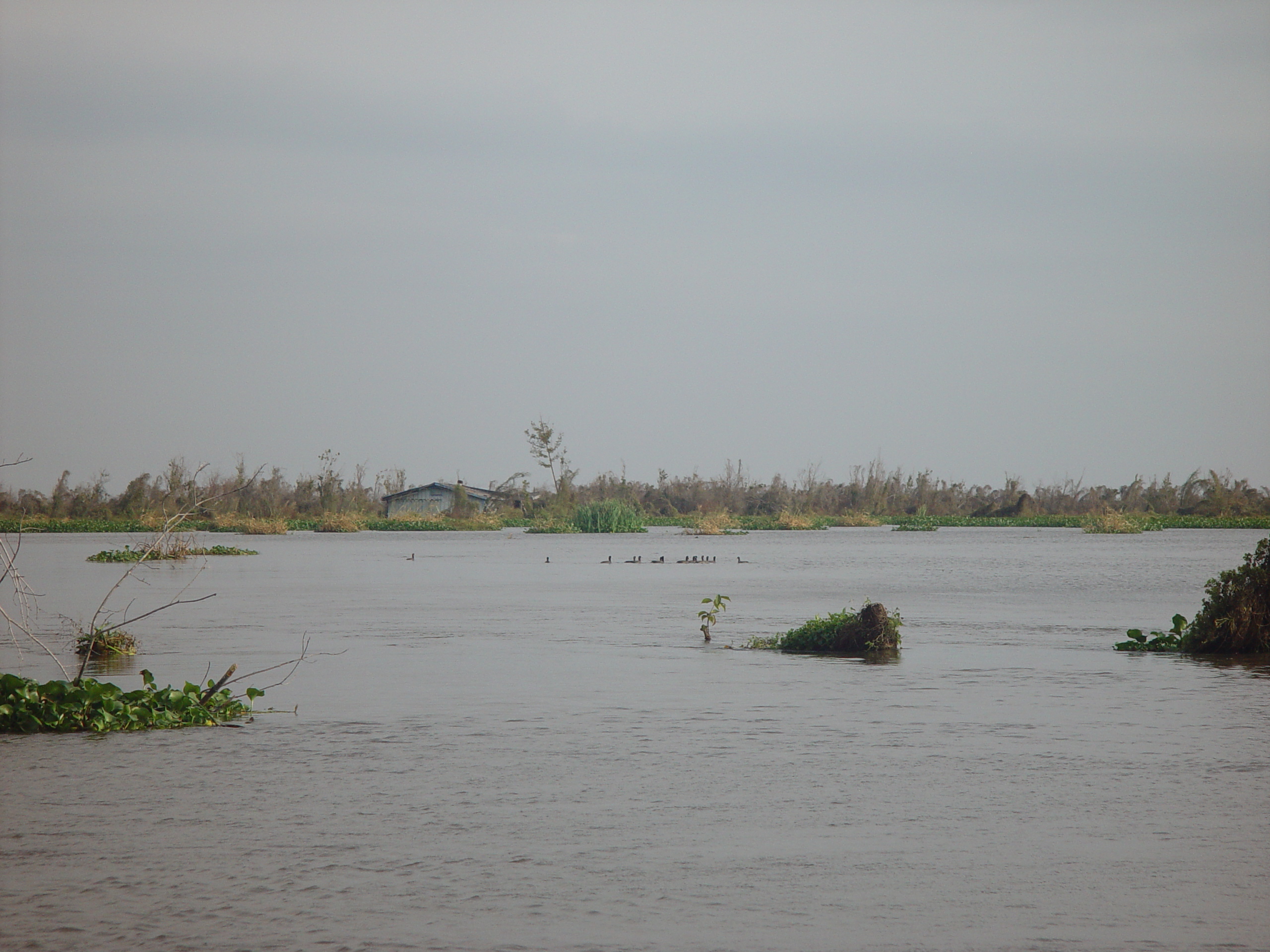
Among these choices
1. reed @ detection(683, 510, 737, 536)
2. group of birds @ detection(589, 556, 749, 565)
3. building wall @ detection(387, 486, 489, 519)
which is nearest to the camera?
group of birds @ detection(589, 556, 749, 565)

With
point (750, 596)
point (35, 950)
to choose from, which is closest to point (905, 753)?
point (35, 950)

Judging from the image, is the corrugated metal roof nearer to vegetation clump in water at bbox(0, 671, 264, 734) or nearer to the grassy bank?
the grassy bank

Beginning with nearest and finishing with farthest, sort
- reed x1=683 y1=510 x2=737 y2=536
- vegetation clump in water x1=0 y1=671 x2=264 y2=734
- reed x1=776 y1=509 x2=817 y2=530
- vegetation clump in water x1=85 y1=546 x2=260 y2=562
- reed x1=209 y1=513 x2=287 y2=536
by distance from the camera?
vegetation clump in water x1=0 y1=671 x2=264 y2=734
vegetation clump in water x1=85 y1=546 x2=260 y2=562
reed x1=683 y1=510 x2=737 y2=536
reed x1=209 y1=513 x2=287 y2=536
reed x1=776 y1=509 x2=817 y2=530

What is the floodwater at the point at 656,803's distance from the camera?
511 cm


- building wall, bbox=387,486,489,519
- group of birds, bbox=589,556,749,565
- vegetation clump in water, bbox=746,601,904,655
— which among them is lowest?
vegetation clump in water, bbox=746,601,904,655

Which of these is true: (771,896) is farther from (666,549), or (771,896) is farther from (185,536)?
(185,536)

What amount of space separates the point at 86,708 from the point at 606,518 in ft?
182

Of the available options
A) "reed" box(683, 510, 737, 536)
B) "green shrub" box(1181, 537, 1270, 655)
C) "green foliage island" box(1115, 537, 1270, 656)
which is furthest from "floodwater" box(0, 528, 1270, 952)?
"reed" box(683, 510, 737, 536)

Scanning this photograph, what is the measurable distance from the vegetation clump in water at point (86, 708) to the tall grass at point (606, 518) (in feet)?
181

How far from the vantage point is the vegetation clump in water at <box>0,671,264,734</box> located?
971cm

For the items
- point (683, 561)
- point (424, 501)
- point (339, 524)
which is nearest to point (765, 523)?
point (339, 524)

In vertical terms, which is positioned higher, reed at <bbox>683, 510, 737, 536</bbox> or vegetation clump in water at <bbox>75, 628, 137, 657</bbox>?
reed at <bbox>683, 510, 737, 536</bbox>

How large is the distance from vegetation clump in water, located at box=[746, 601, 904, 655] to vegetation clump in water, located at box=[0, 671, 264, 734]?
7329 mm

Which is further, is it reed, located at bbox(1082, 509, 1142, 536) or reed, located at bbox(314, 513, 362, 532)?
reed, located at bbox(314, 513, 362, 532)
